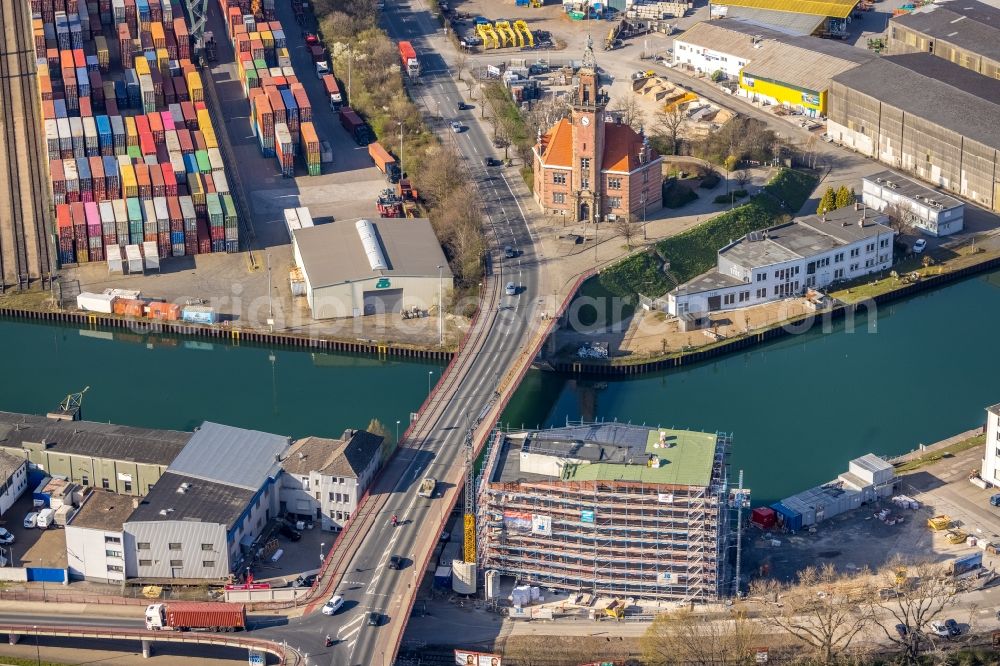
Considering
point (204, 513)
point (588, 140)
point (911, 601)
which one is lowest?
point (911, 601)

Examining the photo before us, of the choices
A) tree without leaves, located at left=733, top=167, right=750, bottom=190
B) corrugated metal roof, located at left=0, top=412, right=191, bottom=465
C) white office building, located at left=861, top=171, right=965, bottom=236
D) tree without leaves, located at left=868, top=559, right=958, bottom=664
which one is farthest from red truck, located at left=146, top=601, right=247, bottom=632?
white office building, located at left=861, top=171, right=965, bottom=236

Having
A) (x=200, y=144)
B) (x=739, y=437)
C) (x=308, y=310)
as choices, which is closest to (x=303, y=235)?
(x=308, y=310)

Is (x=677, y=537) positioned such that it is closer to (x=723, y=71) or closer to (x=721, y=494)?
(x=721, y=494)

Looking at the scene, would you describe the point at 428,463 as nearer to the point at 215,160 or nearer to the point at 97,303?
the point at 97,303

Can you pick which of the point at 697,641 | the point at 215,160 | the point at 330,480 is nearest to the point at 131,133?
the point at 215,160

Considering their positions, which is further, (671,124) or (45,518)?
(671,124)

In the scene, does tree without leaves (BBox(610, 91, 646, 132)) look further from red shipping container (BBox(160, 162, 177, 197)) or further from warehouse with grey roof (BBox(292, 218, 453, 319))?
red shipping container (BBox(160, 162, 177, 197))
